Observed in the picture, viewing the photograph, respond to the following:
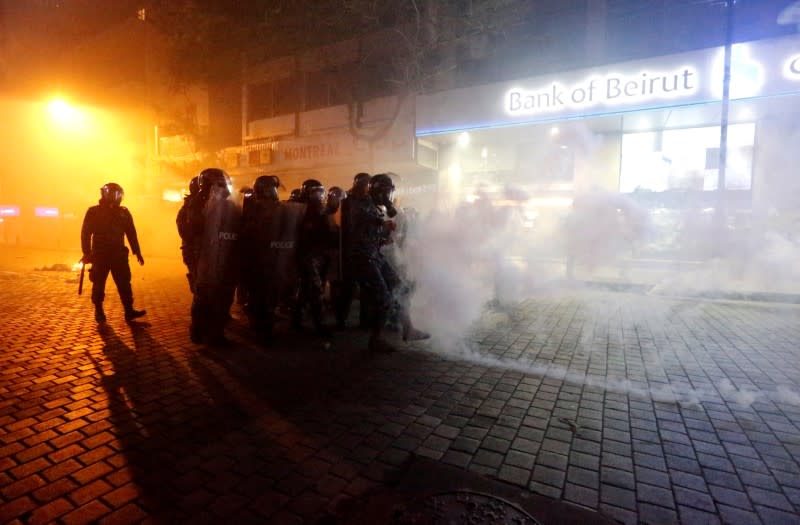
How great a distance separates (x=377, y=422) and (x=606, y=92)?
11.5m

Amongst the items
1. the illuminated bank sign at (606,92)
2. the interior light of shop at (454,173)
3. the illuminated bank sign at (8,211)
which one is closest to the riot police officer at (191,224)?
the illuminated bank sign at (606,92)

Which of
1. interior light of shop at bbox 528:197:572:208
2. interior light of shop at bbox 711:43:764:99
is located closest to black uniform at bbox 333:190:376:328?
interior light of shop at bbox 528:197:572:208

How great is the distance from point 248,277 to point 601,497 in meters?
4.40

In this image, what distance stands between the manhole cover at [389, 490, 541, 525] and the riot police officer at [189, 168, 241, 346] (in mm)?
3690

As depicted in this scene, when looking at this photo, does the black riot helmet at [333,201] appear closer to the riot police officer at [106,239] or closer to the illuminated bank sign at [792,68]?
the riot police officer at [106,239]

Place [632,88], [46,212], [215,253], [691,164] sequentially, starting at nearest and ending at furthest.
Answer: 1. [215,253]
2. [691,164]
3. [632,88]
4. [46,212]

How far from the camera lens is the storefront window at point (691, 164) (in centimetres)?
807

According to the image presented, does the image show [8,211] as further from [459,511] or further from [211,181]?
[459,511]

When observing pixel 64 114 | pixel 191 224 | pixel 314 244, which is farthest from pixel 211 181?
pixel 64 114

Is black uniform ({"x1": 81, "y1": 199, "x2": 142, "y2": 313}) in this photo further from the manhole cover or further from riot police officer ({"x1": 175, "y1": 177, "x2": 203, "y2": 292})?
the manhole cover

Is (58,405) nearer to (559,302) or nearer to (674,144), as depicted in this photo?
(559,302)

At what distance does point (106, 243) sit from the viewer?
6176 millimetres

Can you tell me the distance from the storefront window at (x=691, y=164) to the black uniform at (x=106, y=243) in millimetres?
8830

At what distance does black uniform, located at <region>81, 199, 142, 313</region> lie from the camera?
6109 mm
